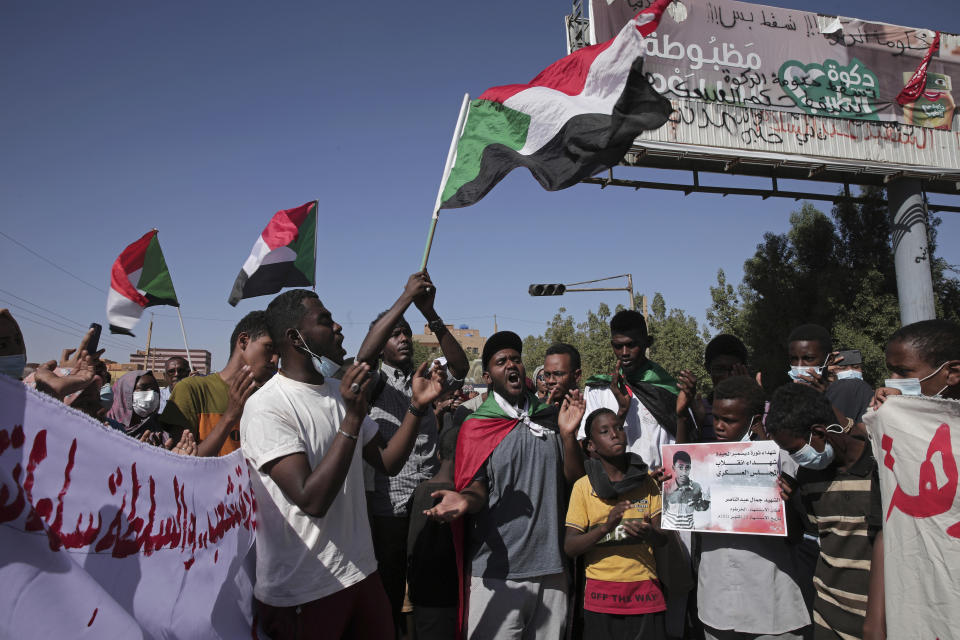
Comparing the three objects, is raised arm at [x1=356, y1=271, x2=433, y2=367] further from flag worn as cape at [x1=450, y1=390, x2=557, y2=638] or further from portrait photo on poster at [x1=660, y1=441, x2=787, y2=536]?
portrait photo on poster at [x1=660, y1=441, x2=787, y2=536]

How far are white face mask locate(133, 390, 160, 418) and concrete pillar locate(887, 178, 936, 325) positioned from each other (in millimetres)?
16973

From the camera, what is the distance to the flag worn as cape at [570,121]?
379 cm

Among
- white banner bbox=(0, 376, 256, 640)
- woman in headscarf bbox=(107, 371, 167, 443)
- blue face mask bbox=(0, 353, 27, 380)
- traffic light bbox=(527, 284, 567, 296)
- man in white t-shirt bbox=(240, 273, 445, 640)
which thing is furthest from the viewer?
traffic light bbox=(527, 284, 567, 296)

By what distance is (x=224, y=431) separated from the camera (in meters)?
3.37

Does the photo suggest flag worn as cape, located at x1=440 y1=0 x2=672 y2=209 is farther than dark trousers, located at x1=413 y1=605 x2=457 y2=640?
No

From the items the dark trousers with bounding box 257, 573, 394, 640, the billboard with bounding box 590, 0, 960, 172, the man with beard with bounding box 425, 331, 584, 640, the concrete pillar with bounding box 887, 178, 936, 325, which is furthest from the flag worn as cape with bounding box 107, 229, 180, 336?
the concrete pillar with bounding box 887, 178, 936, 325

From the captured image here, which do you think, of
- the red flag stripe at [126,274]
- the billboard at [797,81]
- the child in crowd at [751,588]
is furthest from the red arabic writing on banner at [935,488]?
the billboard at [797,81]

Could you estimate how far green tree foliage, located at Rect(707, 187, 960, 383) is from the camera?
1847 cm

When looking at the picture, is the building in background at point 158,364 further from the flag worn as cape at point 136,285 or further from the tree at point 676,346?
the tree at point 676,346

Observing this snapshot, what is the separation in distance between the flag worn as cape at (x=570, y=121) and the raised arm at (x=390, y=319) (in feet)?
2.46

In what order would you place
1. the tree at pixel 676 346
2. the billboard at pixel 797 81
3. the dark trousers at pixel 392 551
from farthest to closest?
1. the tree at pixel 676 346
2. the billboard at pixel 797 81
3. the dark trousers at pixel 392 551

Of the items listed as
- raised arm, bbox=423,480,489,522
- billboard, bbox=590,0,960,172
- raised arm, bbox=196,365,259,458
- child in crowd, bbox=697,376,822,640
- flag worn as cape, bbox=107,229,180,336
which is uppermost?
billboard, bbox=590,0,960,172

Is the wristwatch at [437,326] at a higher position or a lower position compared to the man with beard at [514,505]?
higher

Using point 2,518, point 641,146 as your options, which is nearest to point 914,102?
point 641,146
